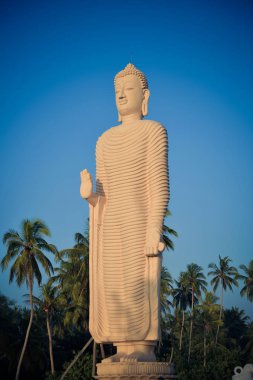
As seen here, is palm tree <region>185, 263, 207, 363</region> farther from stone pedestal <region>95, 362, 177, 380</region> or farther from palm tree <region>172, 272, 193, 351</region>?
stone pedestal <region>95, 362, 177, 380</region>

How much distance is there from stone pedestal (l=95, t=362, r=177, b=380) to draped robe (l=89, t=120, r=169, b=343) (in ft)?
2.34

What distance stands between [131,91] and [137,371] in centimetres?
607

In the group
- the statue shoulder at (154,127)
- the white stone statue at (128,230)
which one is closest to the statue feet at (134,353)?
the white stone statue at (128,230)

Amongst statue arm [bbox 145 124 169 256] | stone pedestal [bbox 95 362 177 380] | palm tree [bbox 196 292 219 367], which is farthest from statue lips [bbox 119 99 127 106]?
palm tree [bbox 196 292 219 367]

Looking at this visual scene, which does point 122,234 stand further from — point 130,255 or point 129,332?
point 129,332

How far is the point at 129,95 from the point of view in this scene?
14.2 m

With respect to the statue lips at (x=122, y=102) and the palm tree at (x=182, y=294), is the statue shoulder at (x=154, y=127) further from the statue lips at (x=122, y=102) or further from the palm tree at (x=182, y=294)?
the palm tree at (x=182, y=294)

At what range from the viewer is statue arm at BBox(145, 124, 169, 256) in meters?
13.2

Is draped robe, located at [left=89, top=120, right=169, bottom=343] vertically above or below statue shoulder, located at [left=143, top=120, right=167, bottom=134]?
below

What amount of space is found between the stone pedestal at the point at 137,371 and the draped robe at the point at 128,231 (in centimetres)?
71

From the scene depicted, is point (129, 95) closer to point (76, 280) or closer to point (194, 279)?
point (76, 280)

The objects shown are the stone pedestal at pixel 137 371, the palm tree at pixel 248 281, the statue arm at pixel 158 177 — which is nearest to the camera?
the stone pedestal at pixel 137 371

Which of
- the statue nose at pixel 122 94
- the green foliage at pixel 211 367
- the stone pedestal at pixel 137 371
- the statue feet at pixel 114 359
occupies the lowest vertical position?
the green foliage at pixel 211 367

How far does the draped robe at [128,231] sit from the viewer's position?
12922 millimetres
